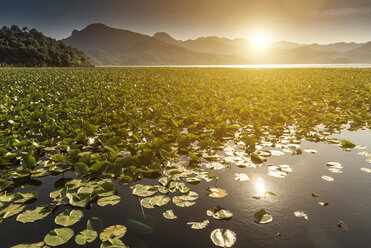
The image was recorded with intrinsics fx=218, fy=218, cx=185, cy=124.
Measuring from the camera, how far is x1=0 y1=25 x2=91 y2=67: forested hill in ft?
224

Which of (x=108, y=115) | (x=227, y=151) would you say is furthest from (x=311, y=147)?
(x=108, y=115)

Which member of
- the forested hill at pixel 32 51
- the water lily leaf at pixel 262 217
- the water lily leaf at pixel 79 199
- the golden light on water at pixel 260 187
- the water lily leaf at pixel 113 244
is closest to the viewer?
the water lily leaf at pixel 113 244

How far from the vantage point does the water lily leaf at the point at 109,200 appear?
9.04ft

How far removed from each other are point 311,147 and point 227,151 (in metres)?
1.92

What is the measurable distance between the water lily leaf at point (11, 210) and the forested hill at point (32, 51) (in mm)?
75718

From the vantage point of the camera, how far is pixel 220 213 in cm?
258

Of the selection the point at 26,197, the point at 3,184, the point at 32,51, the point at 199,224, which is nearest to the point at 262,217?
the point at 199,224

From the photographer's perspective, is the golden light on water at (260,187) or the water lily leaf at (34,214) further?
the golden light on water at (260,187)

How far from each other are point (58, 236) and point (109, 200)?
2.41ft

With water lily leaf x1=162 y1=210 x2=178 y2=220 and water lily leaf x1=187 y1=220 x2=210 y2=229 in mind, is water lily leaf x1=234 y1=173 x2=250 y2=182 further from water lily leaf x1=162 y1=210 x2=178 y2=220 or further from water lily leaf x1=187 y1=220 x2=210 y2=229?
water lily leaf x1=162 y1=210 x2=178 y2=220

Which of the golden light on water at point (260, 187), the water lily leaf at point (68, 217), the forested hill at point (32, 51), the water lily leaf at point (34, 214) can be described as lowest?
the golden light on water at point (260, 187)

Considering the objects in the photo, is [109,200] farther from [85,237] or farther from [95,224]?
[85,237]

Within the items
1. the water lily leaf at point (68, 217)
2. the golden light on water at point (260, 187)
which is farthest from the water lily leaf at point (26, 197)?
the golden light on water at point (260, 187)

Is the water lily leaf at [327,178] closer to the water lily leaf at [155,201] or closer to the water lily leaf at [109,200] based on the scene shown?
the water lily leaf at [155,201]
